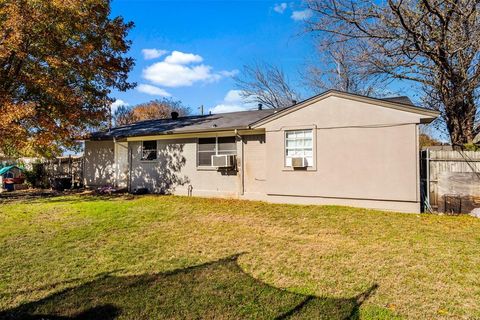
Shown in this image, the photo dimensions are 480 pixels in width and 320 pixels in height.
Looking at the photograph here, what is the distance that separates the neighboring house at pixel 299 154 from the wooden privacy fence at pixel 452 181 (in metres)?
0.91

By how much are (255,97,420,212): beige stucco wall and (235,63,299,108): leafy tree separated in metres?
16.2

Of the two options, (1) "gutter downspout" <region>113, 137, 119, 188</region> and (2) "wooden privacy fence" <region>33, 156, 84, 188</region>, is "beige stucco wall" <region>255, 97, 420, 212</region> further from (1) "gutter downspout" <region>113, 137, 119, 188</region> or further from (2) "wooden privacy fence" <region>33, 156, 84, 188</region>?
(2) "wooden privacy fence" <region>33, 156, 84, 188</region>

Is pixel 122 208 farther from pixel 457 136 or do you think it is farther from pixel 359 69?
pixel 457 136

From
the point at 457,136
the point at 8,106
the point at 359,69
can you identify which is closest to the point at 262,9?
the point at 359,69

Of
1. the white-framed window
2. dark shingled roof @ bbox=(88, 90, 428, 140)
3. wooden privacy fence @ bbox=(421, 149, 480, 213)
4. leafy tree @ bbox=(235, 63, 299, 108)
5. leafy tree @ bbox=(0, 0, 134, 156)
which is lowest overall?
wooden privacy fence @ bbox=(421, 149, 480, 213)

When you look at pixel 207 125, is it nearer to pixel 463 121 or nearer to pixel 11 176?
pixel 463 121

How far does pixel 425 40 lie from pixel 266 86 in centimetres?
1594

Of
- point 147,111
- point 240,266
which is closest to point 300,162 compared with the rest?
point 240,266

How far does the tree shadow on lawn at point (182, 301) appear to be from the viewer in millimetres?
3457

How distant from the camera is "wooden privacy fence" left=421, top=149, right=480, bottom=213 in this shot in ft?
29.4

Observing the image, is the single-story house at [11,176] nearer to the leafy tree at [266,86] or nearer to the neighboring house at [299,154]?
the neighboring house at [299,154]

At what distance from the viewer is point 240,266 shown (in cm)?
498

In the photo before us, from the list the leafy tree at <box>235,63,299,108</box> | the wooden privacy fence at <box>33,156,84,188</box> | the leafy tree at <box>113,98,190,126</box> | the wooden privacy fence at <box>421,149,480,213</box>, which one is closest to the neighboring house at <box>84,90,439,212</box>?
the wooden privacy fence at <box>421,149,480,213</box>

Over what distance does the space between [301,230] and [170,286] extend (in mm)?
3916
